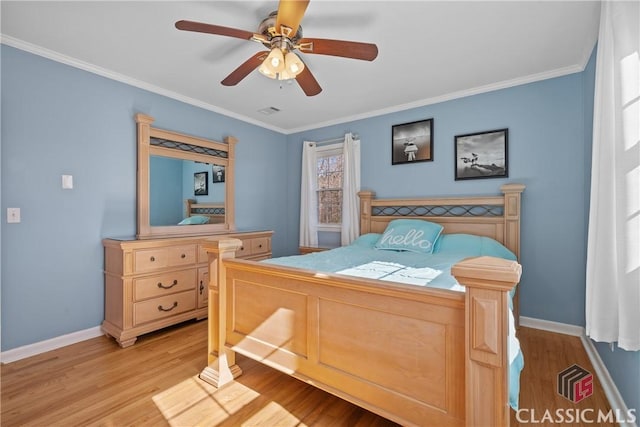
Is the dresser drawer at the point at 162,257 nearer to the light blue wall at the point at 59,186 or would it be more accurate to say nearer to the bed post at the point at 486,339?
the light blue wall at the point at 59,186

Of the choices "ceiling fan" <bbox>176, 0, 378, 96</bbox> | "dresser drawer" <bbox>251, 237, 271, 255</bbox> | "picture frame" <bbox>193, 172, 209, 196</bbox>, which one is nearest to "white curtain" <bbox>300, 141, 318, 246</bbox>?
"dresser drawer" <bbox>251, 237, 271, 255</bbox>

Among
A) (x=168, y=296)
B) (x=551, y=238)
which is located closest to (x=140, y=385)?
(x=168, y=296)

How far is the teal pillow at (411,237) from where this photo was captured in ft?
9.34

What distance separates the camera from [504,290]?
993 millimetres

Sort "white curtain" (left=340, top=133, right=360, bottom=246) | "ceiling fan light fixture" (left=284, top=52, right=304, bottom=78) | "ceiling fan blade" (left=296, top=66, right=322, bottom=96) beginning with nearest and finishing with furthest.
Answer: "ceiling fan light fixture" (left=284, top=52, right=304, bottom=78) < "ceiling fan blade" (left=296, top=66, right=322, bottom=96) < "white curtain" (left=340, top=133, right=360, bottom=246)

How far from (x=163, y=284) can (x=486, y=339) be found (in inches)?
106

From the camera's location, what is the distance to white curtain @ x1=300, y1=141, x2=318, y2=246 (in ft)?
14.4

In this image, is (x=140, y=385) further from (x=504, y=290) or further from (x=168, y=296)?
(x=504, y=290)

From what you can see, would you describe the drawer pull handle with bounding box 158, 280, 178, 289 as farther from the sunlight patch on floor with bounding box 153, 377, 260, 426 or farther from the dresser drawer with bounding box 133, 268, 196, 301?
the sunlight patch on floor with bounding box 153, 377, 260, 426

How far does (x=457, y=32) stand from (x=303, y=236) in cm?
310

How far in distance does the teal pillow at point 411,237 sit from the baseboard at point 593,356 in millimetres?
1208

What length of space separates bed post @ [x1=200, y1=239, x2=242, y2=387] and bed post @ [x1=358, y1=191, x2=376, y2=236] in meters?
2.11

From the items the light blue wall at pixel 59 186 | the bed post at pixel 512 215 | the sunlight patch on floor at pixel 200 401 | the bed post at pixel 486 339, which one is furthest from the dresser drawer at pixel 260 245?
the bed post at pixel 486 339

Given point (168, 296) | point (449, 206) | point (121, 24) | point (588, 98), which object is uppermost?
→ point (121, 24)
